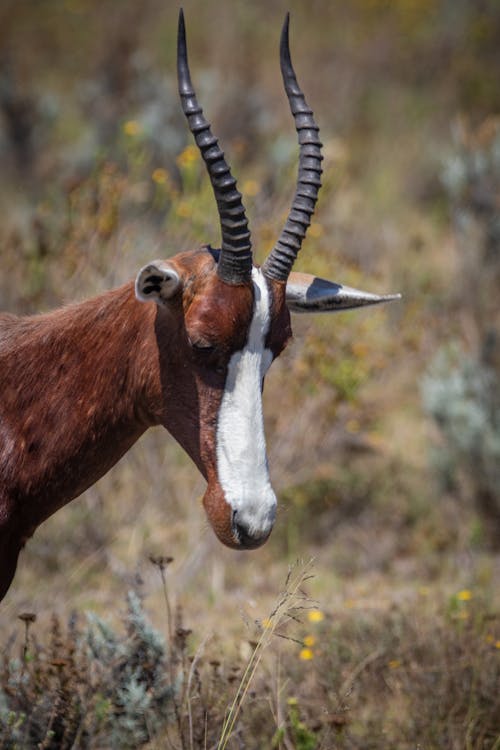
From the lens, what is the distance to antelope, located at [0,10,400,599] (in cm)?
289

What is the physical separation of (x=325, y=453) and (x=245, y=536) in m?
4.37

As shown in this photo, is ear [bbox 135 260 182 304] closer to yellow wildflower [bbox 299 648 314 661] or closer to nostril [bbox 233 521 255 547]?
nostril [bbox 233 521 255 547]

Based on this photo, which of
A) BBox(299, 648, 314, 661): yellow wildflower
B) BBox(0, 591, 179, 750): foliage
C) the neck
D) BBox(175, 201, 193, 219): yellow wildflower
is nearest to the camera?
the neck

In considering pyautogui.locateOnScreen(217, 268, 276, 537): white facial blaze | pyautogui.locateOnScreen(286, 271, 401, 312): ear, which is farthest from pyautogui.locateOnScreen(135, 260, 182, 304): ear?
pyautogui.locateOnScreen(286, 271, 401, 312): ear

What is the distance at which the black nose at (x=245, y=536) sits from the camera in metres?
2.78

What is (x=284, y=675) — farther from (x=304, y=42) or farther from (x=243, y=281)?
(x=304, y=42)

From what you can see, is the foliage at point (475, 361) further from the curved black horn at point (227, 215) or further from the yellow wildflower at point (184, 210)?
A: the curved black horn at point (227, 215)

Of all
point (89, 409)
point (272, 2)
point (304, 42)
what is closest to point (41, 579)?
point (89, 409)

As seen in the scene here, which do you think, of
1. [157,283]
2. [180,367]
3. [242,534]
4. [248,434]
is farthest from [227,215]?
[242,534]

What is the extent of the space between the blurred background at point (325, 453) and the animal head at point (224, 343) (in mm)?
494

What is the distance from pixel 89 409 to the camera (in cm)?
313

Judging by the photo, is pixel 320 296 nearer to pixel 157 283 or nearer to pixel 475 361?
pixel 157 283

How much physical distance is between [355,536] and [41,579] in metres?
2.30

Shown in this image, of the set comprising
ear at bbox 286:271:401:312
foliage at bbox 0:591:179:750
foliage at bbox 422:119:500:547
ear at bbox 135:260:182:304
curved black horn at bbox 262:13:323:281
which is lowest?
foliage at bbox 0:591:179:750
